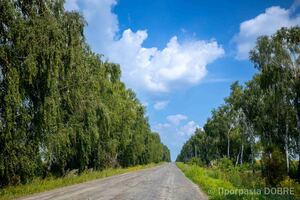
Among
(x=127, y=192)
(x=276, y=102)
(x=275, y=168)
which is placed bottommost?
(x=127, y=192)

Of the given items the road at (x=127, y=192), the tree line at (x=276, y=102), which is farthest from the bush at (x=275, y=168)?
the road at (x=127, y=192)

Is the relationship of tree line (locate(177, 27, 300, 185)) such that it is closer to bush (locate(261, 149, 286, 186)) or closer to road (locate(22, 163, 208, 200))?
bush (locate(261, 149, 286, 186))

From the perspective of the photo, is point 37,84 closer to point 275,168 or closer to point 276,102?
point 275,168

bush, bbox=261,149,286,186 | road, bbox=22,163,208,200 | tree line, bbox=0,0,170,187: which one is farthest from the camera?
bush, bbox=261,149,286,186

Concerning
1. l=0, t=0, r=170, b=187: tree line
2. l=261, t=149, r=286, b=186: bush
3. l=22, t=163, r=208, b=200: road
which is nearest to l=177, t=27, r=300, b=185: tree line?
l=261, t=149, r=286, b=186: bush

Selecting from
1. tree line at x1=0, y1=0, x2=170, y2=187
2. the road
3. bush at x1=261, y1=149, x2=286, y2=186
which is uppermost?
tree line at x1=0, y1=0, x2=170, y2=187

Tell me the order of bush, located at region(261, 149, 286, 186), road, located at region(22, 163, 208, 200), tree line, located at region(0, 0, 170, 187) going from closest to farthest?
road, located at region(22, 163, 208, 200) → tree line, located at region(0, 0, 170, 187) → bush, located at region(261, 149, 286, 186)

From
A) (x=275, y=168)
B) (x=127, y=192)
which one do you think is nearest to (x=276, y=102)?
(x=275, y=168)

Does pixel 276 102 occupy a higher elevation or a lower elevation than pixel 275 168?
higher

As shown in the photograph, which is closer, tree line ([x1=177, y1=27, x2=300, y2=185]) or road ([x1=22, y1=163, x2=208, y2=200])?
road ([x1=22, y1=163, x2=208, y2=200])

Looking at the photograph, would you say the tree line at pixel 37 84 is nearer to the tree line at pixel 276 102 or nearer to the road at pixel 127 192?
the road at pixel 127 192

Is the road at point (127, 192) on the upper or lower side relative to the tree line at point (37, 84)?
lower

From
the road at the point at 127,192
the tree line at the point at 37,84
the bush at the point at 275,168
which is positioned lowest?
the road at the point at 127,192

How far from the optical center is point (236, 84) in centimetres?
6762
